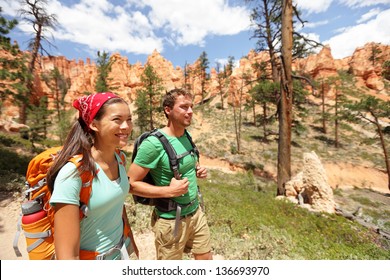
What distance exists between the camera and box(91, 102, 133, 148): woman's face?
1629mm

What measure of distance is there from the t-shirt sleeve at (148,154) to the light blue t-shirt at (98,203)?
395 mm

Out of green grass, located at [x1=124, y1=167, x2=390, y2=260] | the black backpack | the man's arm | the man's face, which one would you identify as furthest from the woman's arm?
green grass, located at [x1=124, y1=167, x2=390, y2=260]

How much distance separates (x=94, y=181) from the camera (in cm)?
154

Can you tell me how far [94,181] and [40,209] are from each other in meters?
0.43

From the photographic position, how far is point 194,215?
2.58m

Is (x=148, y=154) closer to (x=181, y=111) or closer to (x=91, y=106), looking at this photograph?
(x=181, y=111)

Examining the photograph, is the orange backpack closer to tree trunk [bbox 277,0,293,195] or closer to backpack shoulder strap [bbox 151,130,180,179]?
backpack shoulder strap [bbox 151,130,180,179]

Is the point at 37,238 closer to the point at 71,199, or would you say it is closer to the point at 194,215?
the point at 71,199

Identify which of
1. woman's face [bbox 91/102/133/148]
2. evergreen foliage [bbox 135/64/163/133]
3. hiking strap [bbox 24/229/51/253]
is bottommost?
hiking strap [bbox 24/229/51/253]

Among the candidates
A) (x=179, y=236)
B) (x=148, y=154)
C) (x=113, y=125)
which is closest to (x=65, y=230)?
(x=113, y=125)

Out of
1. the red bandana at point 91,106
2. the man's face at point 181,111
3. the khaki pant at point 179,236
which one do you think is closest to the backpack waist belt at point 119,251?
the khaki pant at point 179,236

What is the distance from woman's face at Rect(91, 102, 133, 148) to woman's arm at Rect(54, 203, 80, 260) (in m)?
0.57

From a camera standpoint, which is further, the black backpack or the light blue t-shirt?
the black backpack
